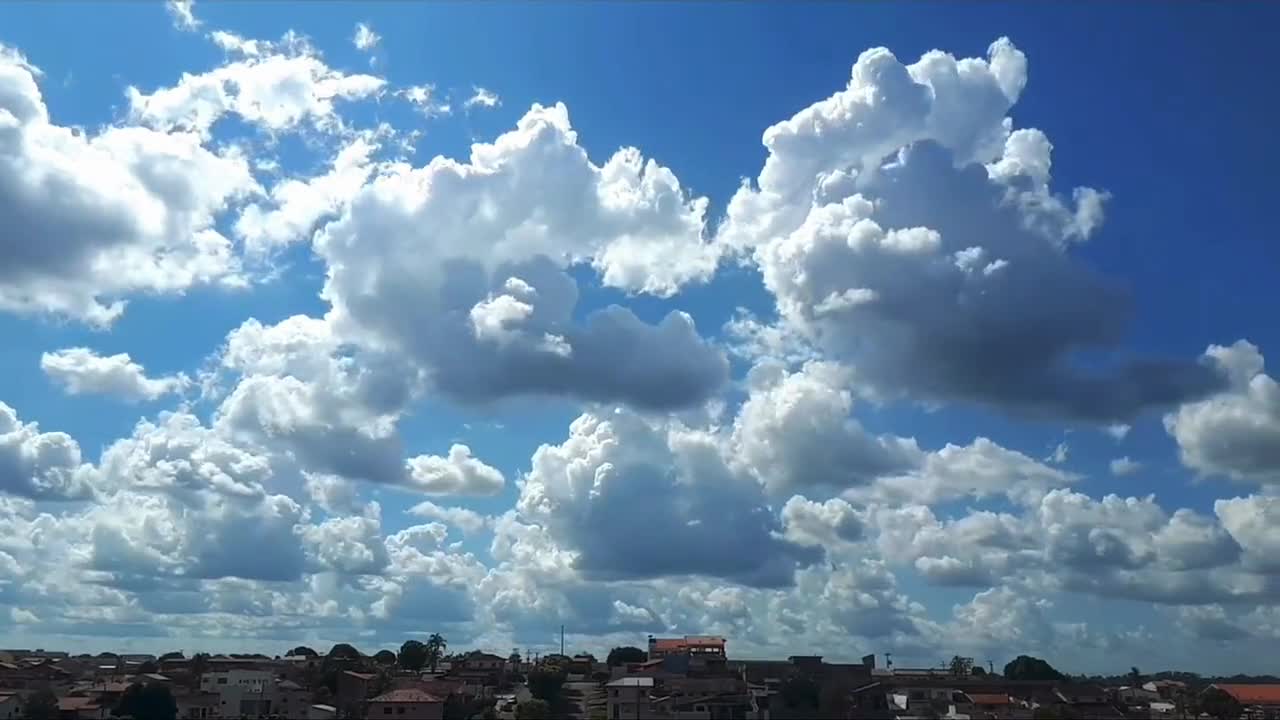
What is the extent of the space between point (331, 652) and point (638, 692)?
86.5 metres

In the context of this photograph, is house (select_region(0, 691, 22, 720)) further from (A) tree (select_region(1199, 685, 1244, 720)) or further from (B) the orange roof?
(B) the orange roof

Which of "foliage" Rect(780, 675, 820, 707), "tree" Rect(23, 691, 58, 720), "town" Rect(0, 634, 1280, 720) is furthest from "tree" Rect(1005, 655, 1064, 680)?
"tree" Rect(23, 691, 58, 720)

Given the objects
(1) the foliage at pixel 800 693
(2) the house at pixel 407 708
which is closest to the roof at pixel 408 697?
(2) the house at pixel 407 708

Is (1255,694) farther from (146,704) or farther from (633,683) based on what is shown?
(146,704)

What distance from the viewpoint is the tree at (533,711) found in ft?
384

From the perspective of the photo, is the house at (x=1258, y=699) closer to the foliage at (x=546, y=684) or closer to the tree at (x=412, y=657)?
the foliage at (x=546, y=684)

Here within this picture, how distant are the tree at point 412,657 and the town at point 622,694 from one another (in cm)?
1149

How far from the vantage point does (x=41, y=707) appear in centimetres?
12669

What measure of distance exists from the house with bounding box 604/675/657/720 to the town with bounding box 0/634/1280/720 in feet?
0.42

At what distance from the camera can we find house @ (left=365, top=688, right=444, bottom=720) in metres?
121

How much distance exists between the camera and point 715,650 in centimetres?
15588

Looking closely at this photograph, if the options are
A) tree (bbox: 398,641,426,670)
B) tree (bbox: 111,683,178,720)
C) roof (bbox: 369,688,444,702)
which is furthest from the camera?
tree (bbox: 398,641,426,670)

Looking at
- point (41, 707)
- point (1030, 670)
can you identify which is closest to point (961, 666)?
point (1030, 670)

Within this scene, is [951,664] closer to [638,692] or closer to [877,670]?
[877,670]
